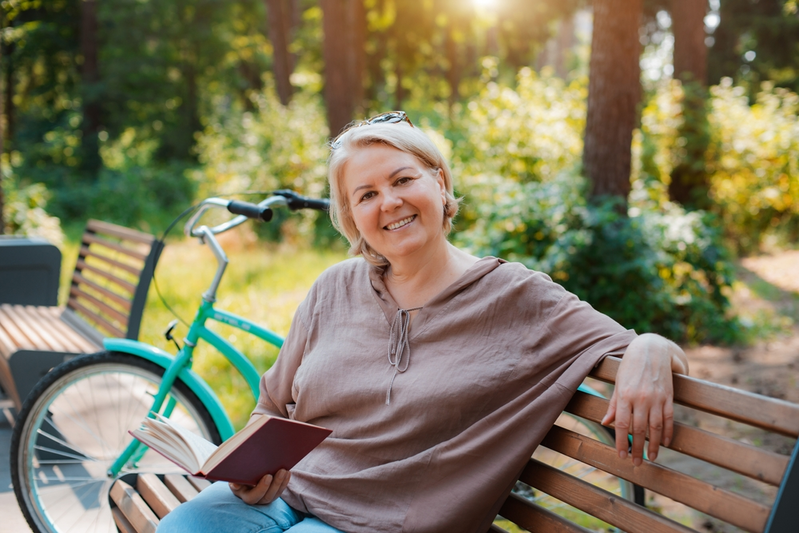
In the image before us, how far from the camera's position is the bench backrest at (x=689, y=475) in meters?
1.24

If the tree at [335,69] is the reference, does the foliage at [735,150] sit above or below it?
below

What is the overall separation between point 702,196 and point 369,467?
9167 mm

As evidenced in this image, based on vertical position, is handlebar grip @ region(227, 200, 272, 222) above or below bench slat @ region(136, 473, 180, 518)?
above

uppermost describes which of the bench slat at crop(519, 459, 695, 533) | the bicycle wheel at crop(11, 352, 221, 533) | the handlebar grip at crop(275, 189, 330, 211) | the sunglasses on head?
the sunglasses on head

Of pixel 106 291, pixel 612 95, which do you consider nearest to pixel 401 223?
pixel 106 291

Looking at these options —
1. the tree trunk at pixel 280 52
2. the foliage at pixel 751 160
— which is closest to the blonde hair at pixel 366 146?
the foliage at pixel 751 160

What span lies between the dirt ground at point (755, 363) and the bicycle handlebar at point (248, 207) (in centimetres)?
228

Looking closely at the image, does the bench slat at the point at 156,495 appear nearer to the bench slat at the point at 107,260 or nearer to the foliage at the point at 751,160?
the bench slat at the point at 107,260

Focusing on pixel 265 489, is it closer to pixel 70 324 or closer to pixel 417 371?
pixel 417 371

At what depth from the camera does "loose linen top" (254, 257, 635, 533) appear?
1.63 meters

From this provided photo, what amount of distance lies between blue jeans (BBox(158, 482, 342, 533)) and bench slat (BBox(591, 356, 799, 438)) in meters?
0.97

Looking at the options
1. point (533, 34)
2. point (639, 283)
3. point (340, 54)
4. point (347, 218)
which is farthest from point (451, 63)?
point (347, 218)

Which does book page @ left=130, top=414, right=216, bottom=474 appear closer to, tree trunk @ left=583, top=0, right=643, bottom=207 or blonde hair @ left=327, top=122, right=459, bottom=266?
blonde hair @ left=327, top=122, right=459, bottom=266

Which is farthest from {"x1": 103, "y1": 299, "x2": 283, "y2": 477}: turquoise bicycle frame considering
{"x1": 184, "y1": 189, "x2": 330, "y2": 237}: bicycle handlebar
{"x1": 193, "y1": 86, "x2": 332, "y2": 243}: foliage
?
{"x1": 193, "y1": 86, "x2": 332, "y2": 243}: foliage
